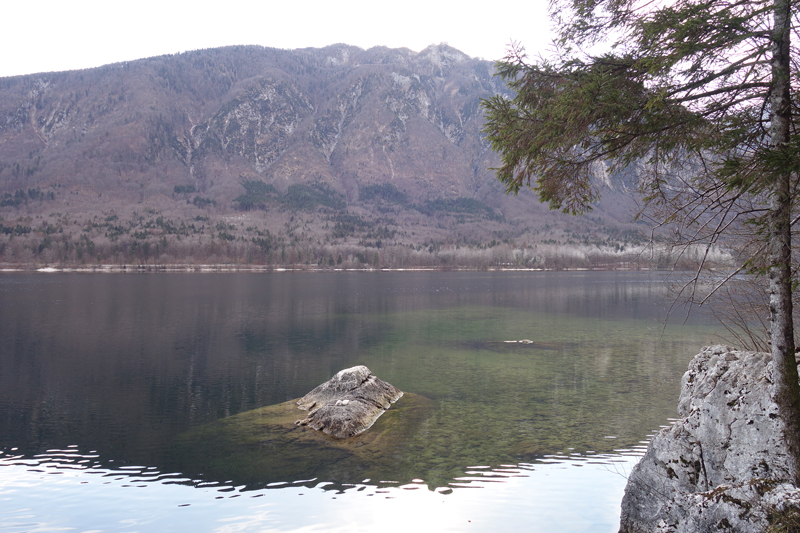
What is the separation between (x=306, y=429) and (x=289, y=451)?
2004 millimetres

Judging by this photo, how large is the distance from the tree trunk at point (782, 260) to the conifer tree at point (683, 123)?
16 mm

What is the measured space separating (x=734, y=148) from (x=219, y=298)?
252 feet

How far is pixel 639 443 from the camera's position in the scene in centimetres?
1515

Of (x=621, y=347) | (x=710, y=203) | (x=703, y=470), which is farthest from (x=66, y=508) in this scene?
(x=621, y=347)

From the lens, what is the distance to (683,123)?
8.09 meters

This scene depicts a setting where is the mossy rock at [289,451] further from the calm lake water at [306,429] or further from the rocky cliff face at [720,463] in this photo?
the rocky cliff face at [720,463]

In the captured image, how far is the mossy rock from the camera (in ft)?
42.6

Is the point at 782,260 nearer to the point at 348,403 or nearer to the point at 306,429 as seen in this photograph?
the point at 348,403

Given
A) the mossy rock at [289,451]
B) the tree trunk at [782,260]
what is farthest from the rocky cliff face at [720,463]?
A: the mossy rock at [289,451]

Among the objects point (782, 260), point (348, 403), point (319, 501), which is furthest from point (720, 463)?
point (348, 403)

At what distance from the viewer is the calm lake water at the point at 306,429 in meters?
11.0

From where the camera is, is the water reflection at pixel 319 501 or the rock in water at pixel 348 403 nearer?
the water reflection at pixel 319 501

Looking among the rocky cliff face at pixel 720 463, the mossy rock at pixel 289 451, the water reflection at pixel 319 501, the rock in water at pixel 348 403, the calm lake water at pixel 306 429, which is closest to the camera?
the rocky cliff face at pixel 720 463

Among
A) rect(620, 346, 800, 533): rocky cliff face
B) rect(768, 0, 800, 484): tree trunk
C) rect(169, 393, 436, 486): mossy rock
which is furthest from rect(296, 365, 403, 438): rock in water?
rect(768, 0, 800, 484): tree trunk
